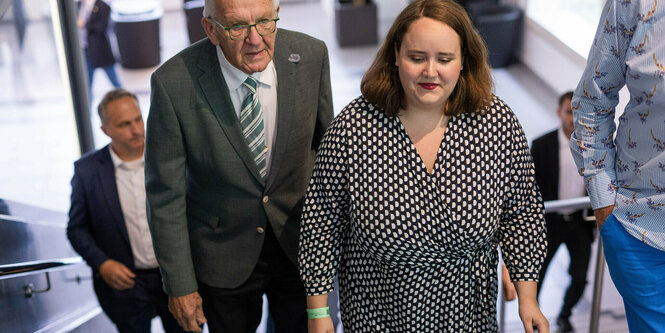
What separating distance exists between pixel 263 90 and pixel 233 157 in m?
0.24

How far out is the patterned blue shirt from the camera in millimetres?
2107

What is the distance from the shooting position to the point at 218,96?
2430 mm

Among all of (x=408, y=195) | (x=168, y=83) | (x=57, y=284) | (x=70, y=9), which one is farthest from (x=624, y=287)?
(x=70, y=9)

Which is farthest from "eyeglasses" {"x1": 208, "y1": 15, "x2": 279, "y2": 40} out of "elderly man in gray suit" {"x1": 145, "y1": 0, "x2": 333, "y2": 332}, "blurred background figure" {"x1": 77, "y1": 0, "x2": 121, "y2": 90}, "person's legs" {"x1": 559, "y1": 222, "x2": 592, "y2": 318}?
"blurred background figure" {"x1": 77, "y1": 0, "x2": 121, "y2": 90}

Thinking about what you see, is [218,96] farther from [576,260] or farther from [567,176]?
[576,260]

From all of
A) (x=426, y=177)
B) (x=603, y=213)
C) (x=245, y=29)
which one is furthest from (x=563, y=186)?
(x=245, y=29)

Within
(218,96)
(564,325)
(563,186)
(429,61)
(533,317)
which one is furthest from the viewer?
(564,325)

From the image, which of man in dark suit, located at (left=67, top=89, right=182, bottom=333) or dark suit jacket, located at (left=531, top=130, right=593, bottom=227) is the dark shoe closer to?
dark suit jacket, located at (left=531, top=130, right=593, bottom=227)

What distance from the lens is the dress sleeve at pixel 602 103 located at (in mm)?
2166

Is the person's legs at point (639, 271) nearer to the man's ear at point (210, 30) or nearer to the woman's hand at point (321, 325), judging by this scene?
the woman's hand at point (321, 325)

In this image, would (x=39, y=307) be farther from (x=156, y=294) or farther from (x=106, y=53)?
(x=106, y=53)

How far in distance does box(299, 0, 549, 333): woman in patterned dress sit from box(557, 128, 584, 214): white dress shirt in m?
2.47

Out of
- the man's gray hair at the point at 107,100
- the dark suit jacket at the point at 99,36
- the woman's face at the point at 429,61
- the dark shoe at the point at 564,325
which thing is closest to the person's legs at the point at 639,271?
the woman's face at the point at 429,61

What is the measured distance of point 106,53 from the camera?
9227 millimetres
